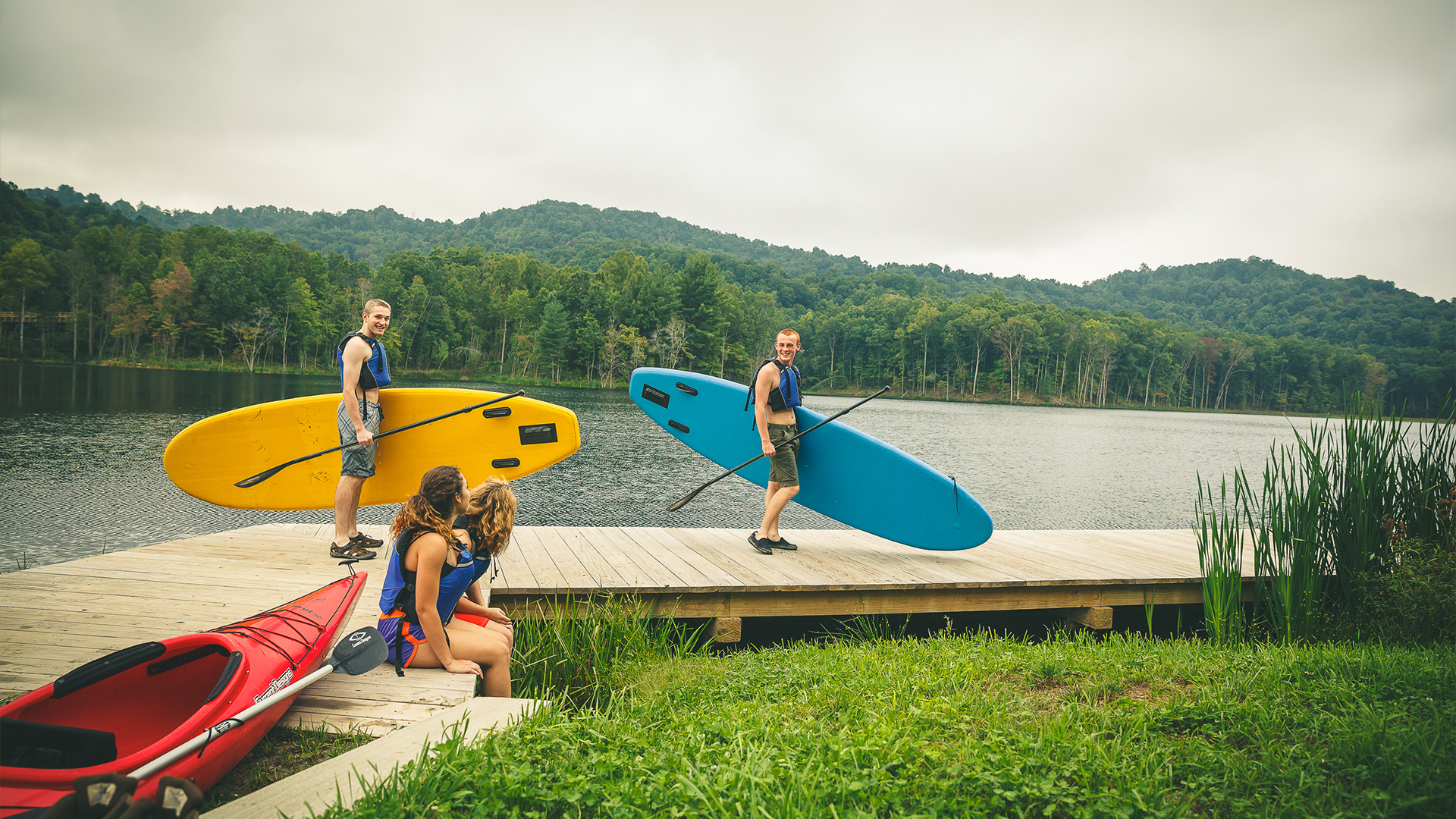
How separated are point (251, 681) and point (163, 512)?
8.04m

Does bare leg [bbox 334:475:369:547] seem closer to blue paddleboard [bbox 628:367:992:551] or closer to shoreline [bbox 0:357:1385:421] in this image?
blue paddleboard [bbox 628:367:992:551]

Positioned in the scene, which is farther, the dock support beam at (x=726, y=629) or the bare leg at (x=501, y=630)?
the dock support beam at (x=726, y=629)

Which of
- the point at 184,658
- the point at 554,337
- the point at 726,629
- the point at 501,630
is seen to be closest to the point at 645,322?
the point at 554,337

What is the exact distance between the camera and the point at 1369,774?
74.6 inches

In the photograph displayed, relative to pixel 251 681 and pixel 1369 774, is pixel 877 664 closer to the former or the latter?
pixel 1369 774

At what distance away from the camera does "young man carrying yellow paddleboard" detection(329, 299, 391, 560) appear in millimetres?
4496

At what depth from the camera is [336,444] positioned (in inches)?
211

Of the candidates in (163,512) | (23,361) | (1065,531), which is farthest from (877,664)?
(23,361)

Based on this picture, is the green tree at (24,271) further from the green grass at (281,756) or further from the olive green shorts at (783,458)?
the green grass at (281,756)

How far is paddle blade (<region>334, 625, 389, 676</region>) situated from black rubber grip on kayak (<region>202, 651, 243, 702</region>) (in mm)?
279

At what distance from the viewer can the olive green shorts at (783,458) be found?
518 cm

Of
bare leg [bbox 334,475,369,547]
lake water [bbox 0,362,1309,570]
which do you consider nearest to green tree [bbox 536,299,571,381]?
lake water [bbox 0,362,1309,570]

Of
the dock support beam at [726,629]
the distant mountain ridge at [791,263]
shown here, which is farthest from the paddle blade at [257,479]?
the distant mountain ridge at [791,263]

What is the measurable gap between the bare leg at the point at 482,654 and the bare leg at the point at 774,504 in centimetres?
258
